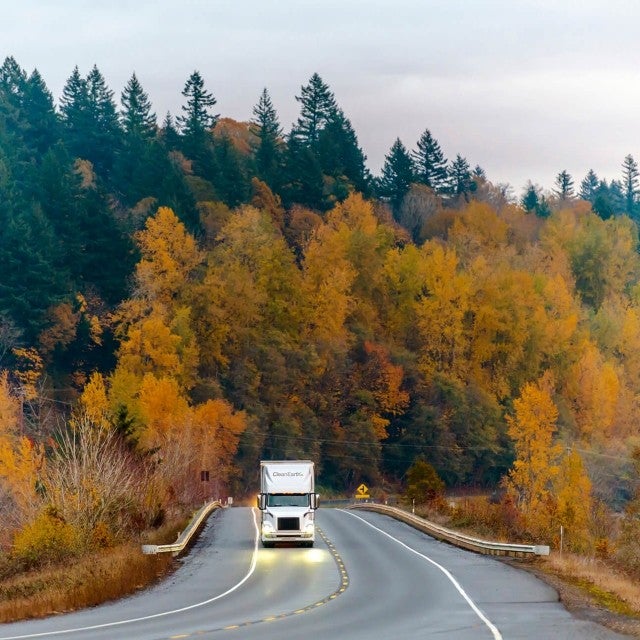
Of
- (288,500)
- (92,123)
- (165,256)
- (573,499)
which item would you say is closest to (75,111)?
(92,123)

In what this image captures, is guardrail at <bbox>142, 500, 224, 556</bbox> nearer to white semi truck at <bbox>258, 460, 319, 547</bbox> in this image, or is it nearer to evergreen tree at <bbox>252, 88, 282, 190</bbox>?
white semi truck at <bbox>258, 460, 319, 547</bbox>

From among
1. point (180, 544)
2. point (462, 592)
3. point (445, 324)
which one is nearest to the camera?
point (462, 592)

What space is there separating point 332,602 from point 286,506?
16.1 metres

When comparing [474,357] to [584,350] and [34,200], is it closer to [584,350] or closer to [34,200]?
[584,350]

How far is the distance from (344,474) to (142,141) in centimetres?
6178

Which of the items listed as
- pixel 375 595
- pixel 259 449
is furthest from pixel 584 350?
pixel 375 595

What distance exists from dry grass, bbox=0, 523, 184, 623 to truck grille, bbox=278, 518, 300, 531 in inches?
210

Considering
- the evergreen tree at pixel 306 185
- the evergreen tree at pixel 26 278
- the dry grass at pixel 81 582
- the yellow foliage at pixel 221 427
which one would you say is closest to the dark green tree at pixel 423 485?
the yellow foliage at pixel 221 427

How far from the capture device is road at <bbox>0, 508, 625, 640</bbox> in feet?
87.7

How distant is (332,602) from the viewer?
32094mm

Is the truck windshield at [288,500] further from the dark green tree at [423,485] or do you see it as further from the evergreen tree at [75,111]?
the evergreen tree at [75,111]

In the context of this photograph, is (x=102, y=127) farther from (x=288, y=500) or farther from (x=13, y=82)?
(x=288, y=500)

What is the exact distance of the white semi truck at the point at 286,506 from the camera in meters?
47.9

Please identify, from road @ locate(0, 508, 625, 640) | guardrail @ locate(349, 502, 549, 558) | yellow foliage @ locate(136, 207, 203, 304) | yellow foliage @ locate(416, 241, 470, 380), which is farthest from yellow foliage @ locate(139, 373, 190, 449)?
road @ locate(0, 508, 625, 640)
